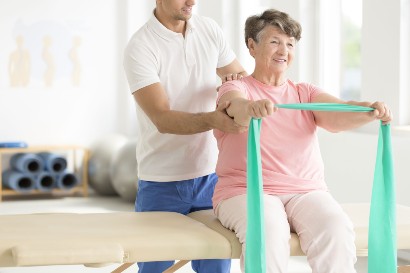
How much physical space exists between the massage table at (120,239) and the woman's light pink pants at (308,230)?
5 cm

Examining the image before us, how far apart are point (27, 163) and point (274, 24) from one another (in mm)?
4712

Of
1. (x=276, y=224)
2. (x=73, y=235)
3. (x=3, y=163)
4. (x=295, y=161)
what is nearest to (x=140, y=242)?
(x=73, y=235)

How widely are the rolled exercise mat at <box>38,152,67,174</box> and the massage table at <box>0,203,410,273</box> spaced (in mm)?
4413

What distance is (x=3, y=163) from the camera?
24.6ft

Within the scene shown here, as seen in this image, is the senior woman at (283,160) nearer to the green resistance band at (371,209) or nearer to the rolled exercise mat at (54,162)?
the green resistance band at (371,209)

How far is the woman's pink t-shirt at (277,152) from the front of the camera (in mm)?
2758

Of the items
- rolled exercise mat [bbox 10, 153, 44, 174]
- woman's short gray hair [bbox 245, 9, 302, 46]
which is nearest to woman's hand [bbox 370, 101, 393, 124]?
woman's short gray hair [bbox 245, 9, 302, 46]

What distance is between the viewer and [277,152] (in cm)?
278

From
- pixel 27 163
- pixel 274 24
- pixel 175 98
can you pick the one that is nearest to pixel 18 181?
pixel 27 163

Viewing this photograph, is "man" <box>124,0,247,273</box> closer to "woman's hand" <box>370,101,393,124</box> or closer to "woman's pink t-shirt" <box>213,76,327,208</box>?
"woman's pink t-shirt" <box>213,76,327,208</box>

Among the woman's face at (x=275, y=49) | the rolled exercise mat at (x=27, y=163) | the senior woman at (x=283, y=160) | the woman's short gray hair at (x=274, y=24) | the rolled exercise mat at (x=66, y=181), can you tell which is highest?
the woman's short gray hair at (x=274, y=24)

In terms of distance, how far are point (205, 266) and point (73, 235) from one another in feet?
2.45

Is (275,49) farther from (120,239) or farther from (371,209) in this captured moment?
(120,239)

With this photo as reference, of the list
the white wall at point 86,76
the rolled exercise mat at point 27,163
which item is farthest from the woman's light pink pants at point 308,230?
the rolled exercise mat at point 27,163
